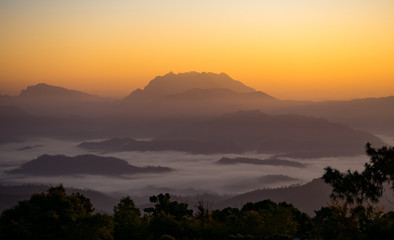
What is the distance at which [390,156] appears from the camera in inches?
1449

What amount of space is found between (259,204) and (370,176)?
36665mm

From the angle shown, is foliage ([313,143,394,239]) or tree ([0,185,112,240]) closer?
foliage ([313,143,394,239])

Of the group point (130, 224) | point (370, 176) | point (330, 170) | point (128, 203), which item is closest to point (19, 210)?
point (130, 224)

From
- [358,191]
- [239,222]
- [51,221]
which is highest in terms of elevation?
[358,191]

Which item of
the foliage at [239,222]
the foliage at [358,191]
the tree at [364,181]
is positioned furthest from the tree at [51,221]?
the tree at [364,181]

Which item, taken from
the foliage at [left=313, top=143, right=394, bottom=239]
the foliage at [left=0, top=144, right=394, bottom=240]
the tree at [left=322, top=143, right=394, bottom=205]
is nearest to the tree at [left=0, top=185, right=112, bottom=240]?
the foliage at [left=0, top=144, right=394, bottom=240]

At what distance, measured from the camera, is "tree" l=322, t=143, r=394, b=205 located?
37.5m

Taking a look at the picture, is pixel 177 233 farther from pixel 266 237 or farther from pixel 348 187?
pixel 348 187

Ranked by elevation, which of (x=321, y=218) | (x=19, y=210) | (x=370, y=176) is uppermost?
(x=370, y=176)

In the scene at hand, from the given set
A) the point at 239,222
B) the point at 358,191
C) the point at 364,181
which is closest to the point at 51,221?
the point at 239,222

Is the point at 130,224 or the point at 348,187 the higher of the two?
the point at 348,187

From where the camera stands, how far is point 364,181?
3838cm

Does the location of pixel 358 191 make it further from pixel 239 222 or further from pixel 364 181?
pixel 239 222

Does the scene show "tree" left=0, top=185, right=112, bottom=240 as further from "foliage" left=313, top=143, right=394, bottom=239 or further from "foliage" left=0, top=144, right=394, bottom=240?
"foliage" left=313, top=143, right=394, bottom=239
